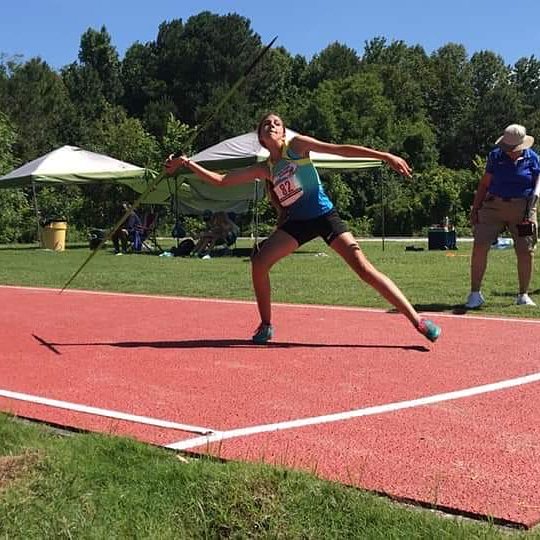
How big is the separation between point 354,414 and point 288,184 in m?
2.56

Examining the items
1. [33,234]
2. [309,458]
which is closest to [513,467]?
[309,458]

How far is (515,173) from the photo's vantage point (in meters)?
9.37

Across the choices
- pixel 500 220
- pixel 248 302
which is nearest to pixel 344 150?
pixel 500 220

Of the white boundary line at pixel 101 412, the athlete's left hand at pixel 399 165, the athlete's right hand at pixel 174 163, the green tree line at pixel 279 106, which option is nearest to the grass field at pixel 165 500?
the white boundary line at pixel 101 412

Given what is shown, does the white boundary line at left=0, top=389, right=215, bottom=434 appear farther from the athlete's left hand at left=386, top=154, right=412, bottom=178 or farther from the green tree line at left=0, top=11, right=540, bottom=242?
the green tree line at left=0, top=11, right=540, bottom=242

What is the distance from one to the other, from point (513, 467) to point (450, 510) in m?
0.67

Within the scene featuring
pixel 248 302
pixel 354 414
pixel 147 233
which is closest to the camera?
pixel 354 414

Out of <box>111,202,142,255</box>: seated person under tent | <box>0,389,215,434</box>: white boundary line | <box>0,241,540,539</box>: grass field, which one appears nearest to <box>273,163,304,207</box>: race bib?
<box>0,389,215,434</box>: white boundary line

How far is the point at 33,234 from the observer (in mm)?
39062

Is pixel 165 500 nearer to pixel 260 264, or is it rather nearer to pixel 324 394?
pixel 324 394

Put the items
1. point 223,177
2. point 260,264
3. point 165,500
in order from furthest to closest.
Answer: point 223,177, point 260,264, point 165,500

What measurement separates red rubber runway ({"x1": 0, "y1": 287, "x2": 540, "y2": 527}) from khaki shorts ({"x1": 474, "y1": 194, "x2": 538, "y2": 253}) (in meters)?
1.33

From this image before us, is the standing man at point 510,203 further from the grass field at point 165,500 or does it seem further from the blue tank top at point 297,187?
the grass field at point 165,500

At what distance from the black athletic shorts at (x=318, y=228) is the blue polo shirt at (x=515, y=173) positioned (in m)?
3.19
